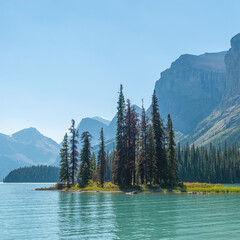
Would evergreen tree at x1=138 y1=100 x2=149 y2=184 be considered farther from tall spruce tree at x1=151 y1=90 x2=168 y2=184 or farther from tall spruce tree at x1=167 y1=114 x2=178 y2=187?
tall spruce tree at x1=167 y1=114 x2=178 y2=187

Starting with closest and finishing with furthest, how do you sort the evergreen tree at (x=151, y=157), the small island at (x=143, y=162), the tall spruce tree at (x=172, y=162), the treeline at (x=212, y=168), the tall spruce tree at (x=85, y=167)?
the small island at (x=143, y=162) < the tall spruce tree at (x=172, y=162) < the evergreen tree at (x=151, y=157) < the tall spruce tree at (x=85, y=167) < the treeline at (x=212, y=168)

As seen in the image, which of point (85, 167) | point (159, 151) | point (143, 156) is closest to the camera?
point (143, 156)

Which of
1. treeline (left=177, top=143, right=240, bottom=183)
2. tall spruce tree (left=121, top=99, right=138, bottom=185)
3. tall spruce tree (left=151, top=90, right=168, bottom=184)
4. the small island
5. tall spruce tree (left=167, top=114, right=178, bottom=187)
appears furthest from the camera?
treeline (left=177, top=143, right=240, bottom=183)

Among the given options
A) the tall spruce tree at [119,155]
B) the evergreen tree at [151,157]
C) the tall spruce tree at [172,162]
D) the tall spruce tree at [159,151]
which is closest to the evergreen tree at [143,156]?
the evergreen tree at [151,157]

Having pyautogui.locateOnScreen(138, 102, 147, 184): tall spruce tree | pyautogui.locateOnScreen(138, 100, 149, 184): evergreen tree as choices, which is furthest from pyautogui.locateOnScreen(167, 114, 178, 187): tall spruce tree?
pyautogui.locateOnScreen(138, 100, 149, 184): evergreen tree

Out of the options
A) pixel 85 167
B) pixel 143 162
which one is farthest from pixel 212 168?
pixel 143 162

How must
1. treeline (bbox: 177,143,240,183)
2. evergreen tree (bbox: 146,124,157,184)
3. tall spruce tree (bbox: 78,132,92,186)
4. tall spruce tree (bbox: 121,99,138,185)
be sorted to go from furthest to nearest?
treeline (bbox: 177,143,240,183), tall spruce tree (bbox: 78,132,92,186), tall spruce tree (bbox: 121,99,138,185), evergreen tree (bbox: 146,124,157,184)

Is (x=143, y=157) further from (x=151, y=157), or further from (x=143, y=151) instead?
(x=151, y=157)

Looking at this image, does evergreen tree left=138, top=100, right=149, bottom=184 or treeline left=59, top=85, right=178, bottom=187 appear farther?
evergreen tree left=138, top=100, right=149, bottom=184

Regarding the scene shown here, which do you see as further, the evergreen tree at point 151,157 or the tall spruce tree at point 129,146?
the tall spruce tree at point 129,146

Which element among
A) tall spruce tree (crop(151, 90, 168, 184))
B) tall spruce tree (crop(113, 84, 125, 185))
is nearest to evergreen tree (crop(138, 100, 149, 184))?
tall spruce tree (crop(151, 90, 168, 184))

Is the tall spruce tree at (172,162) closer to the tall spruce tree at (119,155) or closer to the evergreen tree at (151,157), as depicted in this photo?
the evergreen tree at (151,157)

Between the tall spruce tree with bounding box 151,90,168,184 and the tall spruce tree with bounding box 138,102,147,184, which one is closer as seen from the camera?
the tall spruce tree with bounding box 151,90,168,184

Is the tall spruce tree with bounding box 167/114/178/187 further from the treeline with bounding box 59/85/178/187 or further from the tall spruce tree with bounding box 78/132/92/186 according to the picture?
the tall spruce tree with bounding box 78/132/92/186
